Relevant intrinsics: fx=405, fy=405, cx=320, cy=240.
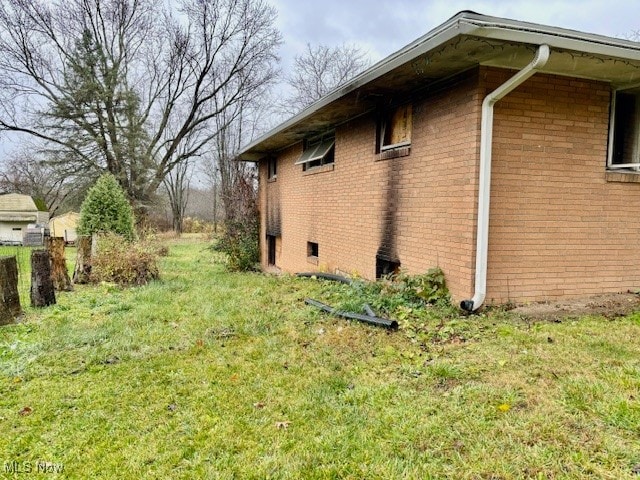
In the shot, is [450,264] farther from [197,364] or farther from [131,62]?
[131,62]

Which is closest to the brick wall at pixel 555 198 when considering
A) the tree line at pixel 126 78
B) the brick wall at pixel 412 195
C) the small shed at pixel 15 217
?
the brick wall at pixel 412 195

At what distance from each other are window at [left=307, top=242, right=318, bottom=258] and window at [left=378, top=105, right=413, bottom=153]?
3.86m

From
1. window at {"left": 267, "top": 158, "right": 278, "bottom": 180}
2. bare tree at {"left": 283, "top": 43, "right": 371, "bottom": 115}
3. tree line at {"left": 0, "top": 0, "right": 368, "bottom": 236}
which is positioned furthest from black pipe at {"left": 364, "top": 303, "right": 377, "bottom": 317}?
bare tree at {"left": 283, "top": 43, "right": 371, "bottom": 115}

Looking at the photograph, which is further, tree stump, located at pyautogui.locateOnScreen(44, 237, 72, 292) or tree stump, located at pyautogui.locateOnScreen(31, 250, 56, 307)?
tree stump, located at pyautogui.locateOnScreen(44, 237, 72, 292)

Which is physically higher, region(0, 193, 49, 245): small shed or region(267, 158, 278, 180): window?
region(267, 158, 278, 180): window

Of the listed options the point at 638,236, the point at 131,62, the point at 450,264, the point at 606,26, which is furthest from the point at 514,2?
the point at 131,62

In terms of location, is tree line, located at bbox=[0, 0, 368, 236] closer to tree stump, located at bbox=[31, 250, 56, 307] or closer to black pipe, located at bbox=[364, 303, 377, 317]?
tree stump, located at bbox=[31, 250, 56, 307]

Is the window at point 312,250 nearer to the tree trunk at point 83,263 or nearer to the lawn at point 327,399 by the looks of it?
the lawn at point 327,399

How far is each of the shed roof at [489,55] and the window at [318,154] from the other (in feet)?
9.02

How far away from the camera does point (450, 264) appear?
16.5ft

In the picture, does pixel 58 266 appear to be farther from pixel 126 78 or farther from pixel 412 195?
pixel 126 78

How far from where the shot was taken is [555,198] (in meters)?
5.05

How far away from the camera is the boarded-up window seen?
607 cm
